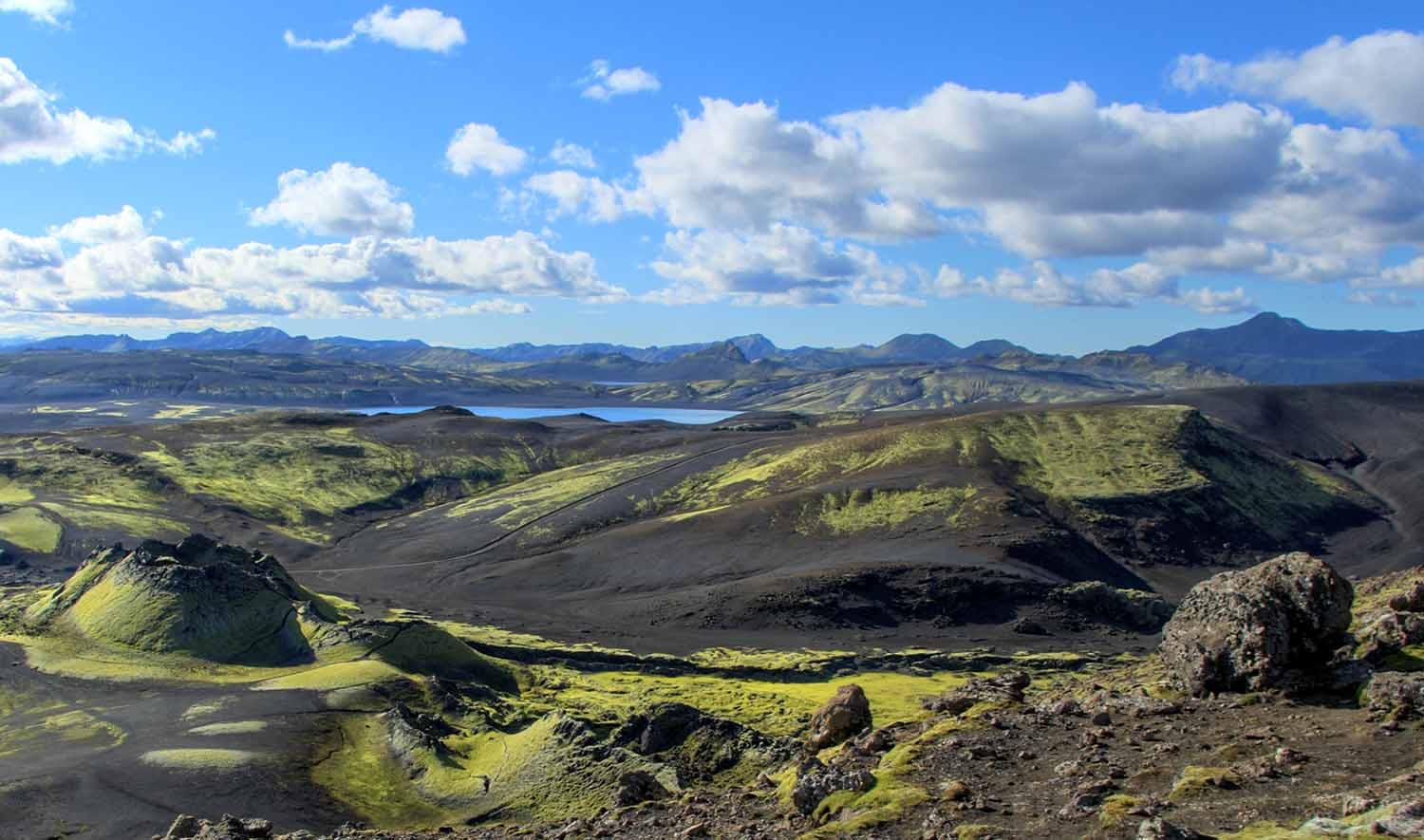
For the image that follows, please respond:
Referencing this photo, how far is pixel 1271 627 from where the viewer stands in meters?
26.8

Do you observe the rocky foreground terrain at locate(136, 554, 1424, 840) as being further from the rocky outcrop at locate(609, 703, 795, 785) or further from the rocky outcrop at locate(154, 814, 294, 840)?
the rocky outcrop at locate(609, 703, 795, 785)

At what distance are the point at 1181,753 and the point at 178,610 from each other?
7185cm

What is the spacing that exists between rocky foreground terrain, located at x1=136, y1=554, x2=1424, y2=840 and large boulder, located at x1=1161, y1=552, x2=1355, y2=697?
49 mm

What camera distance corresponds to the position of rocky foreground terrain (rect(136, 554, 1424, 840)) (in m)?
20.6

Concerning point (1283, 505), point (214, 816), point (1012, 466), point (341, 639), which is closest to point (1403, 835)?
point (214, 816)

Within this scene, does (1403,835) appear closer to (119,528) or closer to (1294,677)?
(1294,677)

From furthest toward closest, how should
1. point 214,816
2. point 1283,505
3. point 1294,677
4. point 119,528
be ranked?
1. point 1283,505
2. point 119,528
3. point 214,816
4. point 1294,677

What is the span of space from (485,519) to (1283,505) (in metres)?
127

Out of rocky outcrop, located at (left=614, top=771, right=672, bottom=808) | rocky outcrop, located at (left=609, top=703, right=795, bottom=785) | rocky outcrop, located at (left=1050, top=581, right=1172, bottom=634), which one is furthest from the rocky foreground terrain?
rocky outcrop, located at (left=1050, top=581, right=1172, bottom=634)

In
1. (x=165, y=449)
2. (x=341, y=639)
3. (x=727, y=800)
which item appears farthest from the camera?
(x=165, y=449)

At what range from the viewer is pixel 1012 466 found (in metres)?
156

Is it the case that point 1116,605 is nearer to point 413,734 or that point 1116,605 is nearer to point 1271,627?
point 413,734

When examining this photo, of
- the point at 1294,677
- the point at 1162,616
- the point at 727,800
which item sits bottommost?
the point at 1162,616

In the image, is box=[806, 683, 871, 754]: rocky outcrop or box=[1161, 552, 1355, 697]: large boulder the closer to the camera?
box=[1161, 552, 1355, 697]: large boulder
